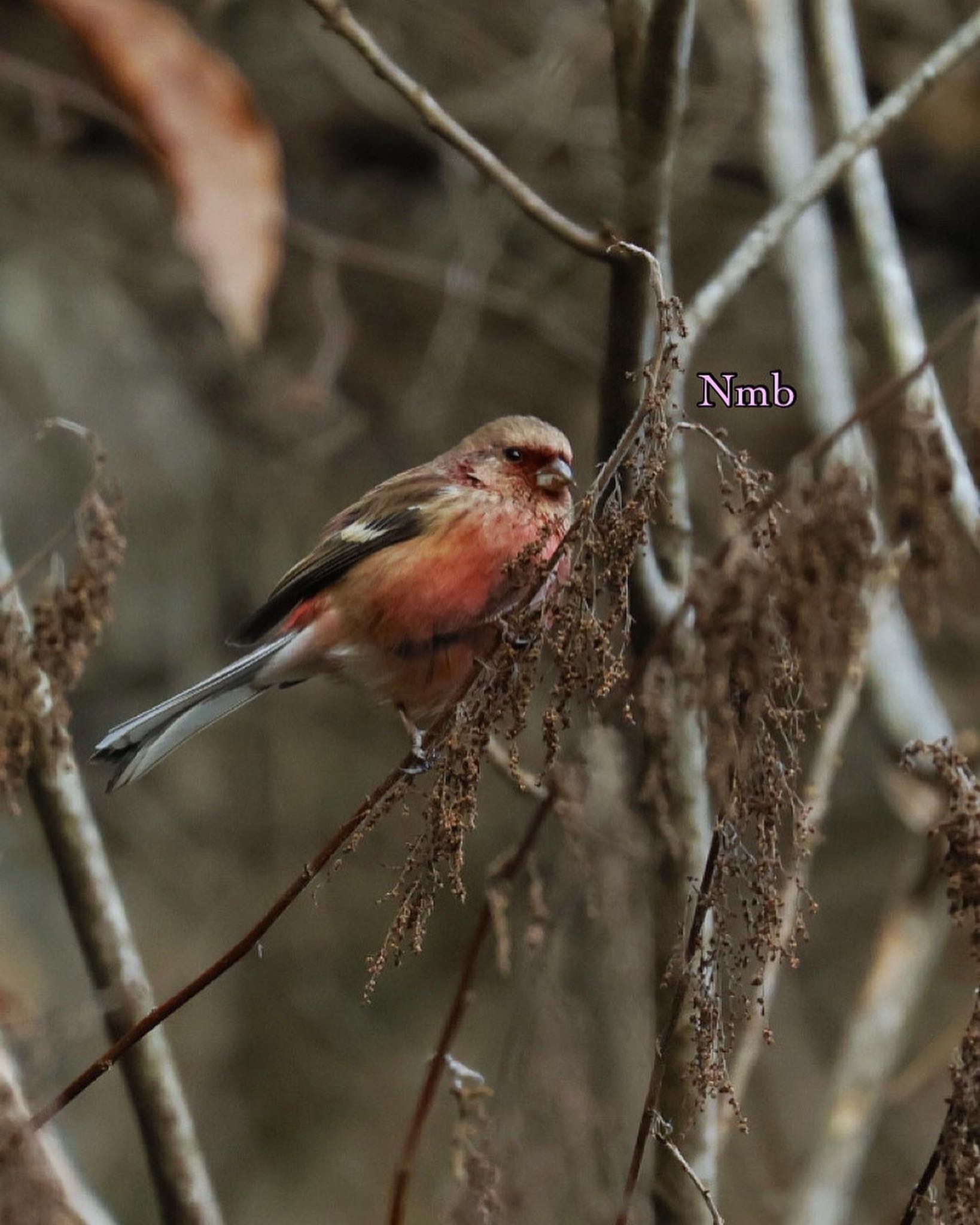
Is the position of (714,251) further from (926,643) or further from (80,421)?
(80,421)

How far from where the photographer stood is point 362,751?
6.84 metres

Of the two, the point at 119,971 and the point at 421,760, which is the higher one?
the point at 421,760

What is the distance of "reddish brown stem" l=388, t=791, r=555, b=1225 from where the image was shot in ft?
5.80

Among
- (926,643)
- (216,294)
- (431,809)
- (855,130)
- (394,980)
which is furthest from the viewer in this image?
(394,980)

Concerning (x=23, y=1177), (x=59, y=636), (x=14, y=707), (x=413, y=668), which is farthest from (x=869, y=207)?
(x=23, y=1177)

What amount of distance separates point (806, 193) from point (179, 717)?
166cm

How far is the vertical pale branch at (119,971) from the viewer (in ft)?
7.98

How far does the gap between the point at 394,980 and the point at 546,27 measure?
4376mm

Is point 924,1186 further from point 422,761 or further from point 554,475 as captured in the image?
point 554,475

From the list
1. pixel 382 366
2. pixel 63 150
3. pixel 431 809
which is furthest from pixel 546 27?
pixel 431 809

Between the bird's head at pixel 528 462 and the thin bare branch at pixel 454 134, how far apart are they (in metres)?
0.75

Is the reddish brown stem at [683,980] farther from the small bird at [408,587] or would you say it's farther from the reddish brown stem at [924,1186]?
the small bird at [408,587]

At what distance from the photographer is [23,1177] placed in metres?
1.70

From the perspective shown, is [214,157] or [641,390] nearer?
[641,390]
